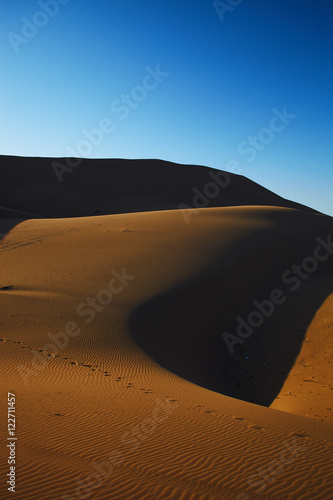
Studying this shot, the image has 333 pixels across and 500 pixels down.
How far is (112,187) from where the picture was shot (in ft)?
173

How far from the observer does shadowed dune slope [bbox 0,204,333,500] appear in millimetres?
4082

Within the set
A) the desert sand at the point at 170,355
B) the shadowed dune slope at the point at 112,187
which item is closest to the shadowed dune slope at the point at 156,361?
the desert sand at the point at 170,355

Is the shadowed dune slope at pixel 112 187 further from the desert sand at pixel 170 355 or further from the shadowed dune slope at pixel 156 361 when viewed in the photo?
the shadowed dune slope at pixel 156 361

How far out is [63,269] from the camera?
48.6ft

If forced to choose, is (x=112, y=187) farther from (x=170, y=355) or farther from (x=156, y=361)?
(x=156, y=361)

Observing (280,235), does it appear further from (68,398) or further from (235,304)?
(68,398)

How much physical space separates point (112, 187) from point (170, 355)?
148 feet

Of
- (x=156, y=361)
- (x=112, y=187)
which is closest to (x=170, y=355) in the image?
(x=156, y=361)

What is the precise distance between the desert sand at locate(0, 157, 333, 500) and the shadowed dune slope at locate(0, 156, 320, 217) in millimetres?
19979

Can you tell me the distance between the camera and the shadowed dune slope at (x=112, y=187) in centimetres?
4538

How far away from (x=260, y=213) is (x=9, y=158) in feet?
142

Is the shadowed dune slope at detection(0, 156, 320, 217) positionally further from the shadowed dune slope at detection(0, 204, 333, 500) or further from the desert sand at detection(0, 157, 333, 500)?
the shadowed dune slope at detection(0, 204, 333, 500)

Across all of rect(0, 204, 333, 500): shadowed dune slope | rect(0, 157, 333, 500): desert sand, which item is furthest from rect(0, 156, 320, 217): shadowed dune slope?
rect(0, 204, 333, 500): shadowed dune slope

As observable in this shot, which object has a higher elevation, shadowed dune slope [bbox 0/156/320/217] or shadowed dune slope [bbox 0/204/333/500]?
shadowed dune slope [bbox 0/156/320/217]
